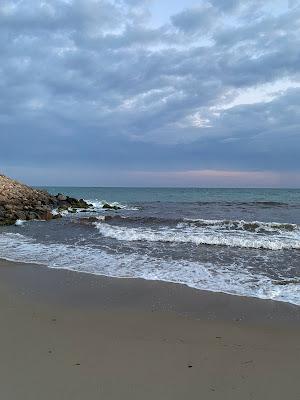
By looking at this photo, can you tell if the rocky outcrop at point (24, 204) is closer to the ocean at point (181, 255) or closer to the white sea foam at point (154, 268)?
the ocean at point (181, 255)

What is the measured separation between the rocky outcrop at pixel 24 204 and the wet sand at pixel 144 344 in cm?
1504

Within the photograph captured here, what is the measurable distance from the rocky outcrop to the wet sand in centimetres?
1504

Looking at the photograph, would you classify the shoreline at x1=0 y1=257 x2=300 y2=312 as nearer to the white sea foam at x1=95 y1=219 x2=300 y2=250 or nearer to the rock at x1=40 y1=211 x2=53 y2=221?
the white sea foam at x1=95 y1=219 x2=300 y2=250

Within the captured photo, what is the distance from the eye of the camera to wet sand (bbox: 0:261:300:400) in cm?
359

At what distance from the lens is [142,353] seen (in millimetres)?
4363

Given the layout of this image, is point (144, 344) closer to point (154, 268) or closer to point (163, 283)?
point (163, 283)

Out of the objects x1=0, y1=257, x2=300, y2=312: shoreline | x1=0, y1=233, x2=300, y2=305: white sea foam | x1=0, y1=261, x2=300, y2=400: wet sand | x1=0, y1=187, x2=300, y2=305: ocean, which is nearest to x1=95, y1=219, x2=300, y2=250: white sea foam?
x1=0, y1=187, x2=300, y2=305: ocean

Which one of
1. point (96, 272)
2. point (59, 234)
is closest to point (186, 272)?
point (96, 272)

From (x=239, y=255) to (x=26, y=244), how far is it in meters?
7.83

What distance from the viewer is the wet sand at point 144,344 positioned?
3.59 meters

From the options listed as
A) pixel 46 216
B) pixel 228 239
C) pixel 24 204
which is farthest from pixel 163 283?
pixel 24 204

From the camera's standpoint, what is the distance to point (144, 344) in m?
4.64

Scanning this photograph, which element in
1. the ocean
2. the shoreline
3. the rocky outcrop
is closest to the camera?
the shoreline

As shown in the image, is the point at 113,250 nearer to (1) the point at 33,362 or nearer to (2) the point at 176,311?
(2) the point at 176,311
